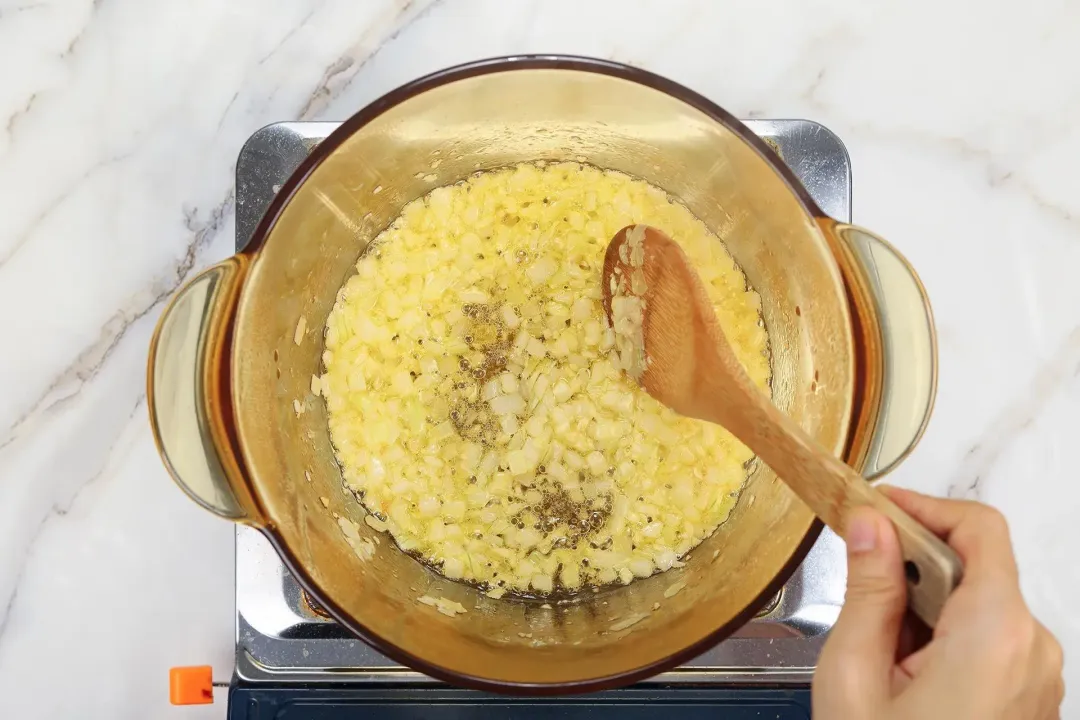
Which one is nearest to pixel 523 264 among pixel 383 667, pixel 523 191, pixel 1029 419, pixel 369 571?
pixel 523 191

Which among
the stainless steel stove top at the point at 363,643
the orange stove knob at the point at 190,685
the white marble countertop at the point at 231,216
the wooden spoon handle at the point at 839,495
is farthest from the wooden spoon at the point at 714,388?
the orange stove knob at the point at 190,685

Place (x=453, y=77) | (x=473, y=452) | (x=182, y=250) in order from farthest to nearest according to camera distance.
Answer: (x=182, y=250), (x=473, y=452), (x=453, y=77)

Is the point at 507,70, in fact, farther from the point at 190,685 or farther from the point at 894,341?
the point at 190,685

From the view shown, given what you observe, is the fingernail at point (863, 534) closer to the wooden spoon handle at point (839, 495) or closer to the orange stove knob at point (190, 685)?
the wooden spoon handle at point (839, 495)

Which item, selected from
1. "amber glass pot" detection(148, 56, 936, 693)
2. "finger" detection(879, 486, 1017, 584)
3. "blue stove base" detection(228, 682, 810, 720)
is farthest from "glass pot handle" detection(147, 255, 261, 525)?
"finger" detection(879, 486, 1017, 584)

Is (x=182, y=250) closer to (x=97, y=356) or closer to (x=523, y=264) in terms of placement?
(x=97, y=356)

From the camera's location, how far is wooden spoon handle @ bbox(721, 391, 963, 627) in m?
0.51

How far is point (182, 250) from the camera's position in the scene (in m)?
0.95

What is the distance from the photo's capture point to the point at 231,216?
95 cm

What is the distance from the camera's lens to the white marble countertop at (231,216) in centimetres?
95

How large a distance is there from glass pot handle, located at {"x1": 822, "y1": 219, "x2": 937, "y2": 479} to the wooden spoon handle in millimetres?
99

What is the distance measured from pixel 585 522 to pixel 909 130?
66 cm

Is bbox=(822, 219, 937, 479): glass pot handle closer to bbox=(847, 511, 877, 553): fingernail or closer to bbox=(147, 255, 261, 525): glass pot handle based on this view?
bbox=(847, 511, 877, 553): fingernail

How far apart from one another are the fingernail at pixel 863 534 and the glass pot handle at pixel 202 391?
0.47m
